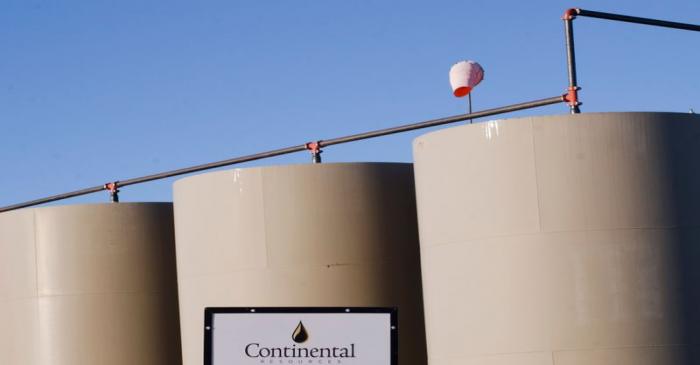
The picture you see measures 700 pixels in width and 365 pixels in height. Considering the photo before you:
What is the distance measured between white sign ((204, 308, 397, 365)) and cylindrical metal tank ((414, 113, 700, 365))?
357cm

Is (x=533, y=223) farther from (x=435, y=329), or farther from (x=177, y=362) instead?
(x=177, y=362)

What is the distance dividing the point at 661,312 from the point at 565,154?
4.71ft

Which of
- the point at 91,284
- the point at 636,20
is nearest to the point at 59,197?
the point at 91,284

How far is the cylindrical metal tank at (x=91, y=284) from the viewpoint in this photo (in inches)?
600

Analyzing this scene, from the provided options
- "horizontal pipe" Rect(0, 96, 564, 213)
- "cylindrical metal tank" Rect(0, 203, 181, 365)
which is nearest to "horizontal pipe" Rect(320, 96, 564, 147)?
"horizontal pipe" Rect(0, 96, 564, 213)

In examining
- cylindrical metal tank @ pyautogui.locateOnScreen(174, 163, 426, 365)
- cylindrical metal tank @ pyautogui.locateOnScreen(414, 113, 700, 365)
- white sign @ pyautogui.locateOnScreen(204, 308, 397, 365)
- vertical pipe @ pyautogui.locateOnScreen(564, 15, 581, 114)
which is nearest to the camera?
white sign @ pyautogui.locateOnScreen(204, 308, 397, 365)

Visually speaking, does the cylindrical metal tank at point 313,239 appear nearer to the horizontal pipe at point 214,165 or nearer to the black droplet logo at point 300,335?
the horizontal pipe at point 214,165

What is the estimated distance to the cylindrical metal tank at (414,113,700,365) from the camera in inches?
401

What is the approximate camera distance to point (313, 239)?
12.7 metres

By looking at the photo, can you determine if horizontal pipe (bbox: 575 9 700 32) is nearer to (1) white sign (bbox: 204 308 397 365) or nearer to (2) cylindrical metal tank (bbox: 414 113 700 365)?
(2) cylindrical metal tank (bbox: 414 113 700 365)

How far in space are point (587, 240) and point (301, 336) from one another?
12.5ft

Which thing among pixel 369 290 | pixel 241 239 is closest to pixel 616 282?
pixel 369 290

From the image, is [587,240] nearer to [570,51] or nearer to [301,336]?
[570,51]

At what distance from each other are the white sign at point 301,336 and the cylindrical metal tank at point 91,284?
27.4 feet
